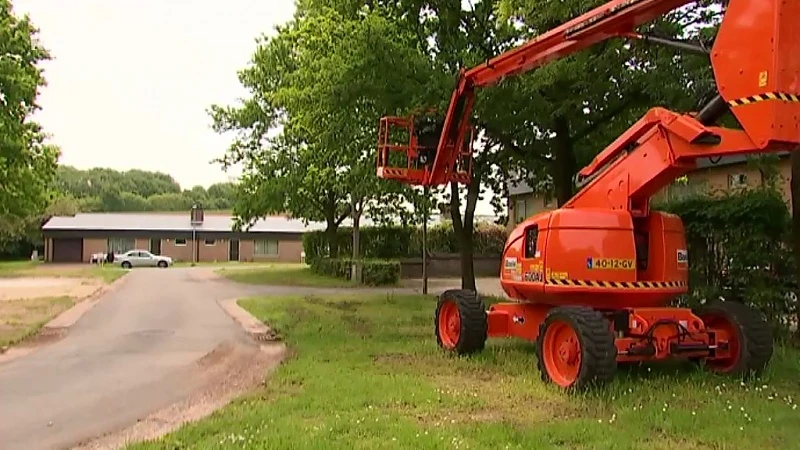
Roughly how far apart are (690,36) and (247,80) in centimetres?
2584

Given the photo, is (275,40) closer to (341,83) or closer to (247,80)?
(247,80)

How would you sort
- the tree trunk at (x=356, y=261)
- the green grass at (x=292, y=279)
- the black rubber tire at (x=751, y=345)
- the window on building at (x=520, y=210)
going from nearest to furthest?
1. the black rubber tire at (x=751, y=345)
2. the green grass at (x=292, y=279)
3. the tree trunk at (x=356, y=261)
4. the window on building at (x=520, y=210)

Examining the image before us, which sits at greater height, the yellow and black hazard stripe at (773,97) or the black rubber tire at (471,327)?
the yellow and black hazard stripe at (773,97)

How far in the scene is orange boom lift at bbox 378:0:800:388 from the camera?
7.68m

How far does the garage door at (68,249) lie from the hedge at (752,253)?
6064cm

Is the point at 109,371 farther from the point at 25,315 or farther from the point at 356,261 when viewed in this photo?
the point at 356,261

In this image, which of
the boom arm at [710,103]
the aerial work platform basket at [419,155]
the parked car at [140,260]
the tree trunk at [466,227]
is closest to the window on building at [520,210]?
the tree trunk at [466,227]

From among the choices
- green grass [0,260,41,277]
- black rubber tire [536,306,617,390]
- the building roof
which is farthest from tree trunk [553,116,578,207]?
the building roof

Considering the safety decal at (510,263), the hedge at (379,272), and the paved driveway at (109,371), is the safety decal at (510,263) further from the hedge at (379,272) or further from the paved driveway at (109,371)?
the hedge at (379,272)

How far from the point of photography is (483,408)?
7879mm

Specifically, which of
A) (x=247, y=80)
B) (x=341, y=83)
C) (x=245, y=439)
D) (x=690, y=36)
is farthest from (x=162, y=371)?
(x=247, y=80)

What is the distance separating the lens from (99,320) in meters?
17.9

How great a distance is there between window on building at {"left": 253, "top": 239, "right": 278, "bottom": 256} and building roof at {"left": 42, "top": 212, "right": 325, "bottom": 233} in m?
0.93

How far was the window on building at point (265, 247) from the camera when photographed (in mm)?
66875
